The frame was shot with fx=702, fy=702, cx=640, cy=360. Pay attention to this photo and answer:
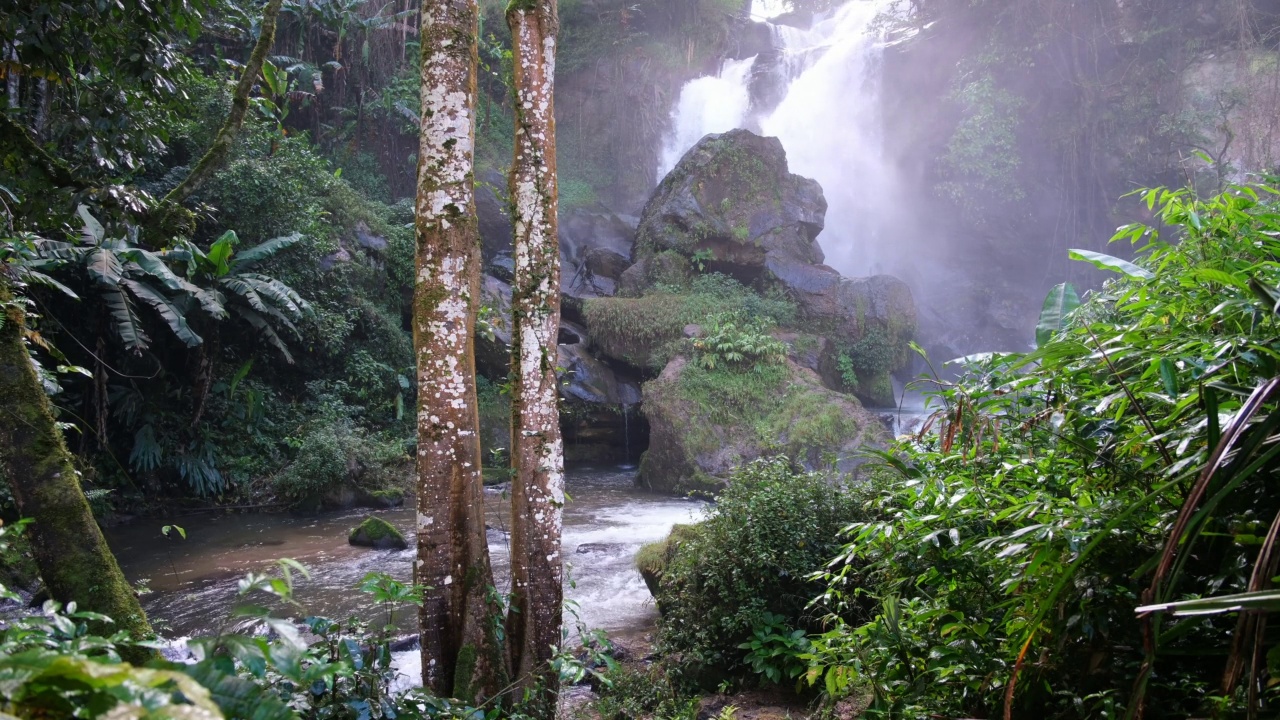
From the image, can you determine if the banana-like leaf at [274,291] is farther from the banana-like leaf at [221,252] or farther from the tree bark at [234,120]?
the tree bark at [234,120]

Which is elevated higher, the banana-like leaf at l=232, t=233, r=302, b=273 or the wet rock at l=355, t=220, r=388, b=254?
the wet rock at l=355, t=220, r=388, b=254

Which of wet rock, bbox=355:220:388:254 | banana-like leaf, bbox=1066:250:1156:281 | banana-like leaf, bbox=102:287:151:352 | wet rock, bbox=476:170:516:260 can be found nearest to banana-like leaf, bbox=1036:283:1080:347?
banana-like leaf, bbox=1066:250:1156:281

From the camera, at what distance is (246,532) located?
11.0m

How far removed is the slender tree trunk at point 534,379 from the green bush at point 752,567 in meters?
1.32

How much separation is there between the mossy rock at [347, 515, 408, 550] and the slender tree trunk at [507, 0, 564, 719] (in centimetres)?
657

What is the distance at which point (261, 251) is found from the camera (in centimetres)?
1280

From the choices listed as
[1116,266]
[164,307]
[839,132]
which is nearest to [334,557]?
[164,307]

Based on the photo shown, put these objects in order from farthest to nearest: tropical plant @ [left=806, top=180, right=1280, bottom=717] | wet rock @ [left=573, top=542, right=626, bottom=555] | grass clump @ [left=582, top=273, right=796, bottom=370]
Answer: grass clump @ [left=582, top=273, right=796, bottom=370], wet rock @ [left=573, top=542, right=626, bottom=555], tropical plant @ [left=806, top=180, right=1280, bottom=717]

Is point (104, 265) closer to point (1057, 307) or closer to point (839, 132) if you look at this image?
point (1057, 307)

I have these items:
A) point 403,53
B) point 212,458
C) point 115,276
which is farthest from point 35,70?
point 403,53

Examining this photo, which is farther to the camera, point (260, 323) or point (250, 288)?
point (260, 323)

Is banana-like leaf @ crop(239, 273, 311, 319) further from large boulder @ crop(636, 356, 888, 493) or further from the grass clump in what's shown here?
large boulder @ crop(636, 356, 888, 493)

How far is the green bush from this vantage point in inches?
191

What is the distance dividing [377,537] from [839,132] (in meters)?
21.7
